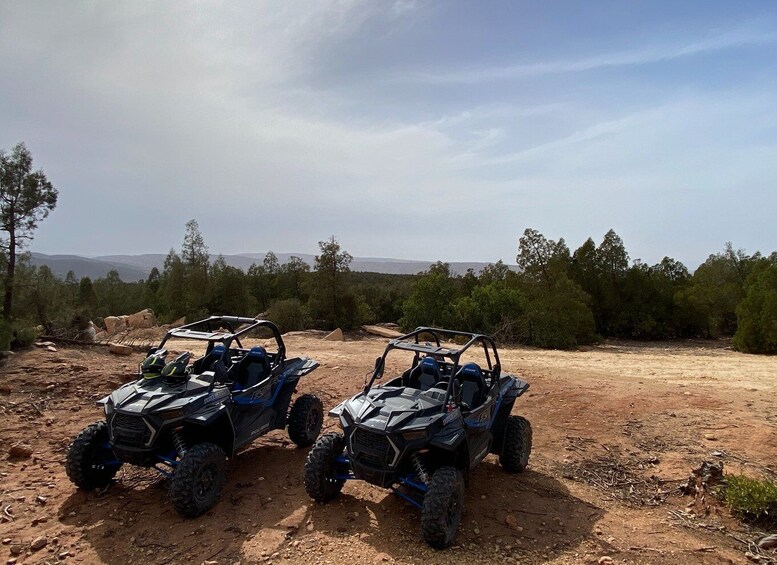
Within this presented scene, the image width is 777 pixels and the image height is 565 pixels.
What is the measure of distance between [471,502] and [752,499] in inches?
117

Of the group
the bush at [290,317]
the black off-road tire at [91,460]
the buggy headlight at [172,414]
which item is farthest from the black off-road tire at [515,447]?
the bush at [290,317]

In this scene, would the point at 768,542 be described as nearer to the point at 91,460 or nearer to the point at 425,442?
the point at 425,442

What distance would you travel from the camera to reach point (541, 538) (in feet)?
16.4

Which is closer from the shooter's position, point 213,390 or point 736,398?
point 213,390

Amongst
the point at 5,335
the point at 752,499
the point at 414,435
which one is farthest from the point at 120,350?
the point at 752,499

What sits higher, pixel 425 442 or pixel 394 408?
pixel 394 408

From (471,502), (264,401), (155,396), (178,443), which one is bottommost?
(471,502)

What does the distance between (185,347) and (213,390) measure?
1274 centimetres

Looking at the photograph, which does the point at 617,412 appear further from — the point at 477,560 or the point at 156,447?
the point at 156,447

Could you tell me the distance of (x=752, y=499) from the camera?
17.5 ft

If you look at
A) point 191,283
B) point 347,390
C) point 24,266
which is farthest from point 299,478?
point 191,283

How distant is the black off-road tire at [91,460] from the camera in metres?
5.86

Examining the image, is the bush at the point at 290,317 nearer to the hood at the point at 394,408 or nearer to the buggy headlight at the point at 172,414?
the buggy headlight at the point at 172,414

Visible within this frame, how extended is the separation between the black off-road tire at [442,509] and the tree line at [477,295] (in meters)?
11.6
